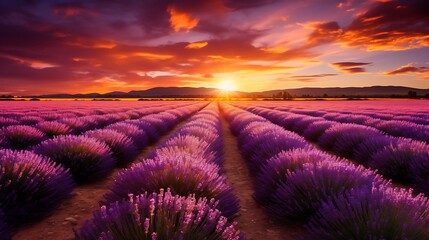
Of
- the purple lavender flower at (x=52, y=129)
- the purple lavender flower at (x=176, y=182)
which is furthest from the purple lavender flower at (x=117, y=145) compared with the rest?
the purple lavender flower at (x=176, y=182)

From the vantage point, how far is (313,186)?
292 centimetres

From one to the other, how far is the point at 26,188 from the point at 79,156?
1.58 metres

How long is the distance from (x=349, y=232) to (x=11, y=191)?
2.89 metres

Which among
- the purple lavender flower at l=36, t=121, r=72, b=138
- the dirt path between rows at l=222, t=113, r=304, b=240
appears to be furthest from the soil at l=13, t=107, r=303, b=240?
the purple lavender flower at l=36, t=121, r=72, b=138

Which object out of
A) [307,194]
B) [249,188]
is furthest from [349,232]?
[249,188]

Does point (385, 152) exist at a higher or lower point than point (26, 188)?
lower

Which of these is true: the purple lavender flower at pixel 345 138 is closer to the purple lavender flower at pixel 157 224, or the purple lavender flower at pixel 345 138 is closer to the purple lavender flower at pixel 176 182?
the purple lavender flower at pixel 176 182

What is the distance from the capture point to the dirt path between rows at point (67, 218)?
9.41 feet

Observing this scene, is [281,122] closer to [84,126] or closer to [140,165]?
[84,126]

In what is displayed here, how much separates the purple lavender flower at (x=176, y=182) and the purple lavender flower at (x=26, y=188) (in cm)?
92

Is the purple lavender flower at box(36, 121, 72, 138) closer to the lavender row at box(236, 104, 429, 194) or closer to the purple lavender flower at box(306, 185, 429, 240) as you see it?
the lavender row at box(236, 104, 429, 194)

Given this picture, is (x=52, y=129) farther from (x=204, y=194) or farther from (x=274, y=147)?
(x=204, y=194)

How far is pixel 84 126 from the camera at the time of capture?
9.73 meters

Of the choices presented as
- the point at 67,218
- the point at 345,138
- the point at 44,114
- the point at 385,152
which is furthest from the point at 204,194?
the point at 44,114
